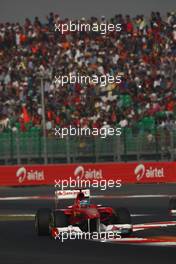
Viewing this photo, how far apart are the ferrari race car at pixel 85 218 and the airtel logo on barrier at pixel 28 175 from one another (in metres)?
17.9

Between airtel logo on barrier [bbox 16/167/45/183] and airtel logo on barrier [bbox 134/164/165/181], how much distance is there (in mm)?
3239

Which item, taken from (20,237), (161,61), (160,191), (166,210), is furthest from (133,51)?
(20,237)

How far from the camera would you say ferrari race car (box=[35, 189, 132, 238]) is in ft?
51.8

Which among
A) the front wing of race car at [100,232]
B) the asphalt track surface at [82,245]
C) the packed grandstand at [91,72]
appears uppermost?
the packed grandstand at [91,72]

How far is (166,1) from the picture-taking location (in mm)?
37312

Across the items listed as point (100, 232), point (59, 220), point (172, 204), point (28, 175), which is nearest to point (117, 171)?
point (28, 175)

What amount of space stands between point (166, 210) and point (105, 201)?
4289mm

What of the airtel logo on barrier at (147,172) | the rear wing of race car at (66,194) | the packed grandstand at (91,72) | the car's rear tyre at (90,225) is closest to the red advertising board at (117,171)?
the airtel logo on barrier at (147,172)

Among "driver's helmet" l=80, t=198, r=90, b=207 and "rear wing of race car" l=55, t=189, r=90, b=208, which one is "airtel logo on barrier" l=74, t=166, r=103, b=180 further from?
"driver's helmet" l=80, t=198, r=90, b=207

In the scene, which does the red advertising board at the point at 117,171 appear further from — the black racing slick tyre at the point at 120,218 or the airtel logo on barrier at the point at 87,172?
the black racing slick tyre at the point at 120,218

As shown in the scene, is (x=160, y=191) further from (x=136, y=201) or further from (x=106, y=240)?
(x=106, y=240)

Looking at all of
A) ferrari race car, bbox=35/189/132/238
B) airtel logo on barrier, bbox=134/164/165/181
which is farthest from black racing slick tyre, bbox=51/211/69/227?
airtel logo on barrier, bbox=134/164/165/181

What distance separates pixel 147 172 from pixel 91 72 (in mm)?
4276

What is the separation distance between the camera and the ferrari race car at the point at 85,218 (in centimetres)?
1577
